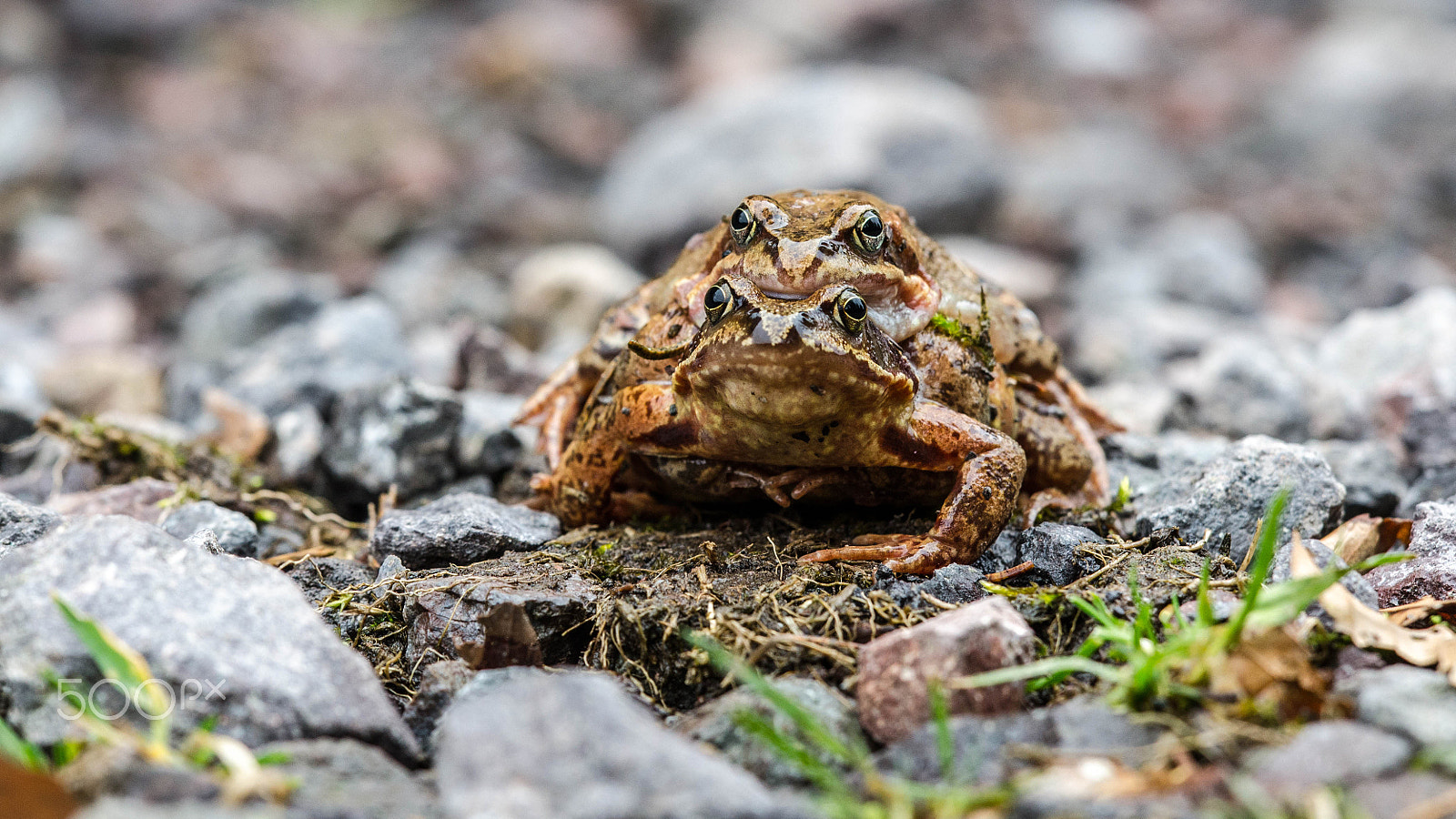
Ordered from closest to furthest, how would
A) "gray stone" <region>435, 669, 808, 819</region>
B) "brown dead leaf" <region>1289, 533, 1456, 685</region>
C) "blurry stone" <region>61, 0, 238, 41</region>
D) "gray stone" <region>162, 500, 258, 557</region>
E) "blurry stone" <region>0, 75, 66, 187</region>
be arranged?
1. "gray stone" <region>435, 669, 808, 819</region>
2. "brown dead leaf" <region>1289, 533, 1456, 685</region>
3. "gray stone" <region>162, 500, 258, 557</region>
4. "blurry stone" <region>0, 75, 66, 187</region>
5. "blurry stone" <region>61, 0, 238, 41</region>

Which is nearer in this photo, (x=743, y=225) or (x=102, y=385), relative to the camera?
(x=743, y=225)

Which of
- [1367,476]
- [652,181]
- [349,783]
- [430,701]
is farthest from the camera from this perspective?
[652,181]

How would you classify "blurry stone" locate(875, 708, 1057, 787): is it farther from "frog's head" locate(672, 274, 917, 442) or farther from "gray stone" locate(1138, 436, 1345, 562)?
"gray stone" locate(1138, 436, 1345, 562)

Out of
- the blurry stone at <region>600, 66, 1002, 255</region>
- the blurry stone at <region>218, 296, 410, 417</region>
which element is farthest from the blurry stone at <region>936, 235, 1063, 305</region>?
the blurry stone at <region>218, 296, 410, 417</region>

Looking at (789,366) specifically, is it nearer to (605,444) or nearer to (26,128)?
(605,444)

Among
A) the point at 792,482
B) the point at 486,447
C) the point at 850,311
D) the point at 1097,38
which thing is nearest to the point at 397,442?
the point at 486,447

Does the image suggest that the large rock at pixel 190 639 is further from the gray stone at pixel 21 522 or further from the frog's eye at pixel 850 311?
the frog's eye at pixel 850 311

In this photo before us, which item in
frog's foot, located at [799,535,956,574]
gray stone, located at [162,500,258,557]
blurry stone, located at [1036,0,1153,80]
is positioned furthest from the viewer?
blurry stone, located at [1036,0,1153,80]
